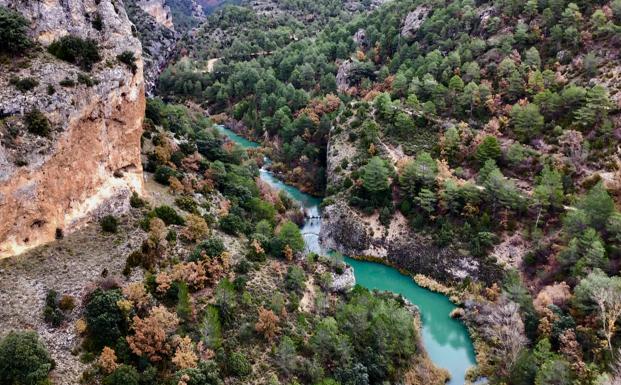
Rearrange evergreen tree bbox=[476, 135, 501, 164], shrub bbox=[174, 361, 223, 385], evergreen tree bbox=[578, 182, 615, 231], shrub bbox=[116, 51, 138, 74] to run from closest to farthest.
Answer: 1. shrub bbox=[174, 361, 223, 385]
2. shrub bbox=[116, 51, 138, 74]
3. evergreen tree bbox=[578, 182, 615, 231]
4. evergreen tree bbox=[476, 135, 501, 164]

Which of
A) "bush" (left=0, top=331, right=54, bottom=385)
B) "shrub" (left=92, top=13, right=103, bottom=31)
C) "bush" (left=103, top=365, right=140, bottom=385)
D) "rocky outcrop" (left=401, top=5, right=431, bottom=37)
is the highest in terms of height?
"shrub" (left=92, top=13, right=103, bottom=31)

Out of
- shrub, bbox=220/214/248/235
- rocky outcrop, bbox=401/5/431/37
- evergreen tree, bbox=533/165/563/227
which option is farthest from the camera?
rocky outcrop, bbox=401/5/431/37

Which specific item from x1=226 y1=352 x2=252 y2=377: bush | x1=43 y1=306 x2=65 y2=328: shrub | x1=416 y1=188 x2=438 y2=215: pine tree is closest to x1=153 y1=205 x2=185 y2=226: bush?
x1=43 y1=306 x2=65 y2=328: shrub

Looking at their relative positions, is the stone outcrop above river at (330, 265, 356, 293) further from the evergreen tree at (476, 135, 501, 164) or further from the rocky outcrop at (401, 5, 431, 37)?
the rocky outcrop at (401, 5, 431, 37)

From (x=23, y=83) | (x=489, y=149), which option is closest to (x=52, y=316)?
(x=23, y=83)

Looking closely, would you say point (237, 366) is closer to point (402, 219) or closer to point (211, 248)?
point (211, 248)

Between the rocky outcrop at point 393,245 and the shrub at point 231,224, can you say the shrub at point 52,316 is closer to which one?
the shrub at point 231,224

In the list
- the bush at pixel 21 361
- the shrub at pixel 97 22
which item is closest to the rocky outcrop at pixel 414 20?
the shrub at pixel 97 22
